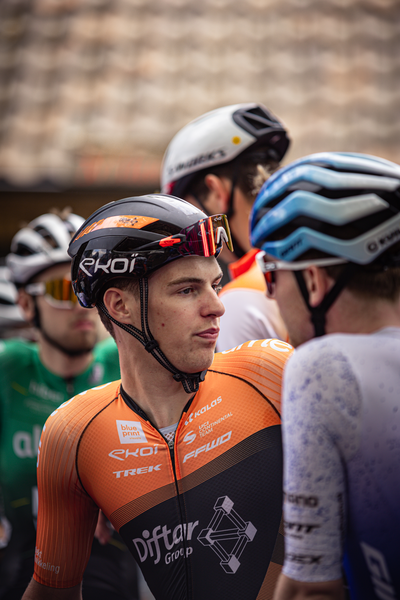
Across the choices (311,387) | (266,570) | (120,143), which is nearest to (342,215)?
(311,387)

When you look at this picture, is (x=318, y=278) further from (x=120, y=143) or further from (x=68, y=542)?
(x=120, y=143)

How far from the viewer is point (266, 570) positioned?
94.0 inches

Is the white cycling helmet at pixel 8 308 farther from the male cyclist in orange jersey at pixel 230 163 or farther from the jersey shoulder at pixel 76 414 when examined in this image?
the jersey shoulder at pixel 76 414

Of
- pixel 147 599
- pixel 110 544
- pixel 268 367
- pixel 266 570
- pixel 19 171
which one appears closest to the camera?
pixel 266 570

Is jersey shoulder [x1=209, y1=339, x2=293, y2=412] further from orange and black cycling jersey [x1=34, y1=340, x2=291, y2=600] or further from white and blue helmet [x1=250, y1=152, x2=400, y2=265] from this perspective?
white and blue helmet [x1=250, y1=152, x2=400, y2=265]

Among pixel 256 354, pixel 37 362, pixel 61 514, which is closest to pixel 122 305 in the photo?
pixel 256 354

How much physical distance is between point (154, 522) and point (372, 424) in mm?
1416

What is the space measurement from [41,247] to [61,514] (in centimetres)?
291

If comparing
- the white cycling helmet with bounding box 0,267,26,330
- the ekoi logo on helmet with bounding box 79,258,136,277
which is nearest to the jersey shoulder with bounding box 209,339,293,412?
the ekoi logo on helmet with bounding box 79,258,136,277

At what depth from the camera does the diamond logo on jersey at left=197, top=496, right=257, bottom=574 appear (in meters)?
2.41

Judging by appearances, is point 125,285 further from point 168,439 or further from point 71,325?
point 71,325

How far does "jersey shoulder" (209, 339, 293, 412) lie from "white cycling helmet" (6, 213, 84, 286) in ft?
8.46

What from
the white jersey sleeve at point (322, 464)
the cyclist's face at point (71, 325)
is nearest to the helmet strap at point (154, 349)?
the white jersey sleeve at point (322, 464)

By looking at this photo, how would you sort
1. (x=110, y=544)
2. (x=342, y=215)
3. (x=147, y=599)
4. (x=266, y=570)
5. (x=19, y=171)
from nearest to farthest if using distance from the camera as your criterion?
(x=342, y=215) < (x=266, y=570) < (x=147, y=599) < (x=110, y=544) < (x=19, y=171)
